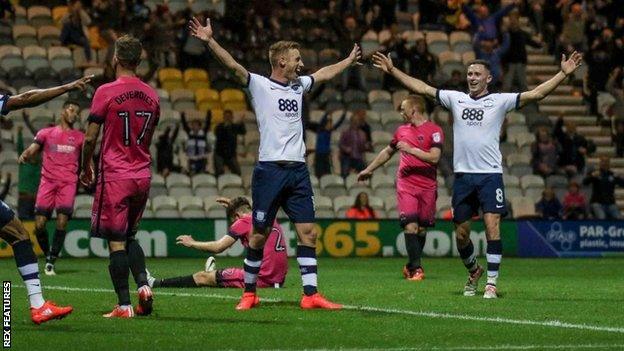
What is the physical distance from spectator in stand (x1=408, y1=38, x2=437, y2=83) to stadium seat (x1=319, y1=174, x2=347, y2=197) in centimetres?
357

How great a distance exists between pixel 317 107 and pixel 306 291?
722 inches

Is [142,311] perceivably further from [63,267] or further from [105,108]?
[63,267]

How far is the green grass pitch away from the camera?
10.6 m

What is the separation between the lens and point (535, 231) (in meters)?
28.1

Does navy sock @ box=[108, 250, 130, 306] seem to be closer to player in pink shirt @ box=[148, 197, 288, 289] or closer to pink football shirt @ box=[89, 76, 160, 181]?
pink football shirt @ box=[89, 76, 160, 181]

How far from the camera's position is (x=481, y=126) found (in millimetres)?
15391

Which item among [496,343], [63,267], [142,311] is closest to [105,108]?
[142,311]

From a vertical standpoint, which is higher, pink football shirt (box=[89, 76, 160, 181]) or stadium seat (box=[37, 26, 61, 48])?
stadium seat (box=[37, 26, 61, 48])

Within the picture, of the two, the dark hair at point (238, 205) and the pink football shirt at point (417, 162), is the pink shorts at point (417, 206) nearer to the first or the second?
the pink football shirt at point (417, 162)

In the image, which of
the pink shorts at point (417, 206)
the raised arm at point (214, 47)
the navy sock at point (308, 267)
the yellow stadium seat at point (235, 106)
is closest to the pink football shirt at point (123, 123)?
the raised arm at point (214, 47)

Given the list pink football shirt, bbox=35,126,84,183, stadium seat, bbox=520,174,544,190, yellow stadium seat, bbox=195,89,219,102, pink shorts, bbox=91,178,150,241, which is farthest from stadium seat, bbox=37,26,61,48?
pink shorts, bbox=91,178,150,241

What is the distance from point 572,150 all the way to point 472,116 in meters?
16.6

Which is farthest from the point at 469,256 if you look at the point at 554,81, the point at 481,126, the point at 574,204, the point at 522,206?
the point at 522,206

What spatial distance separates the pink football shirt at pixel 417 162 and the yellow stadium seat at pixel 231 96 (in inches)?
467
